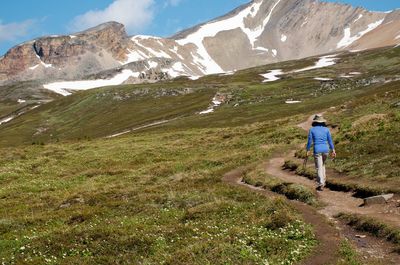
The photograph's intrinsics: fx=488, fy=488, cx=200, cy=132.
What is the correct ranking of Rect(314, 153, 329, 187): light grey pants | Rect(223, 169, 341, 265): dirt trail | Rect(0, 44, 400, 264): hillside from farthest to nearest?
1. Rect(314, 153, 329, 187): light grey pants
2. Rect(0, 44, 400, 264): hillside
3. Rect(223, 169, 341, 265): dirt trail

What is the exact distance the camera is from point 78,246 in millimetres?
17984

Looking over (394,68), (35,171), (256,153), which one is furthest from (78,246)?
(394,68)

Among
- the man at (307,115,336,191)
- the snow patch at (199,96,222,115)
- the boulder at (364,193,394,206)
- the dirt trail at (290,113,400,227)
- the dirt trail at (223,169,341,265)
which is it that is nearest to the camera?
the dirt trail at (223,169,341,265)

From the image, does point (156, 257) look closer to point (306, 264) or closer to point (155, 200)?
point (306, 264)

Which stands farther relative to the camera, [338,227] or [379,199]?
[379,199]


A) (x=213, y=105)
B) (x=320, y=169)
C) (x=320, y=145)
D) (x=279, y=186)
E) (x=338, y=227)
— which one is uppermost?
(x=320, y=145)

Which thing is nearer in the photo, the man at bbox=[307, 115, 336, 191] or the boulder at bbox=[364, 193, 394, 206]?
the boulder at bbox=[364, 193, 394, 206]

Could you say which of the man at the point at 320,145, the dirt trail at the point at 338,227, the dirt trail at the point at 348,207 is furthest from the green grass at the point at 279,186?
the man at the point at 320,145

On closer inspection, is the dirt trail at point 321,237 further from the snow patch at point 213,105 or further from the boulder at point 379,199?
the snow patch at point 213,105

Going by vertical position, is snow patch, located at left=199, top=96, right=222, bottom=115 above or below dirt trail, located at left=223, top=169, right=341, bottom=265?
below

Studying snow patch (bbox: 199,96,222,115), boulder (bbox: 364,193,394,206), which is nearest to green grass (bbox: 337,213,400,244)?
boulder (bbox: 364,193,394,206)

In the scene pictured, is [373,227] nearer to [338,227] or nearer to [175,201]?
[338,227]

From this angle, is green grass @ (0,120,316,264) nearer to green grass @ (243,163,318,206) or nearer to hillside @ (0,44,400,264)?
hillside @ (0,44,400,264)

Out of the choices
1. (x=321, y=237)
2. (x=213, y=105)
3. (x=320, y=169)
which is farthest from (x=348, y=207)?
(x=213, y=105)
